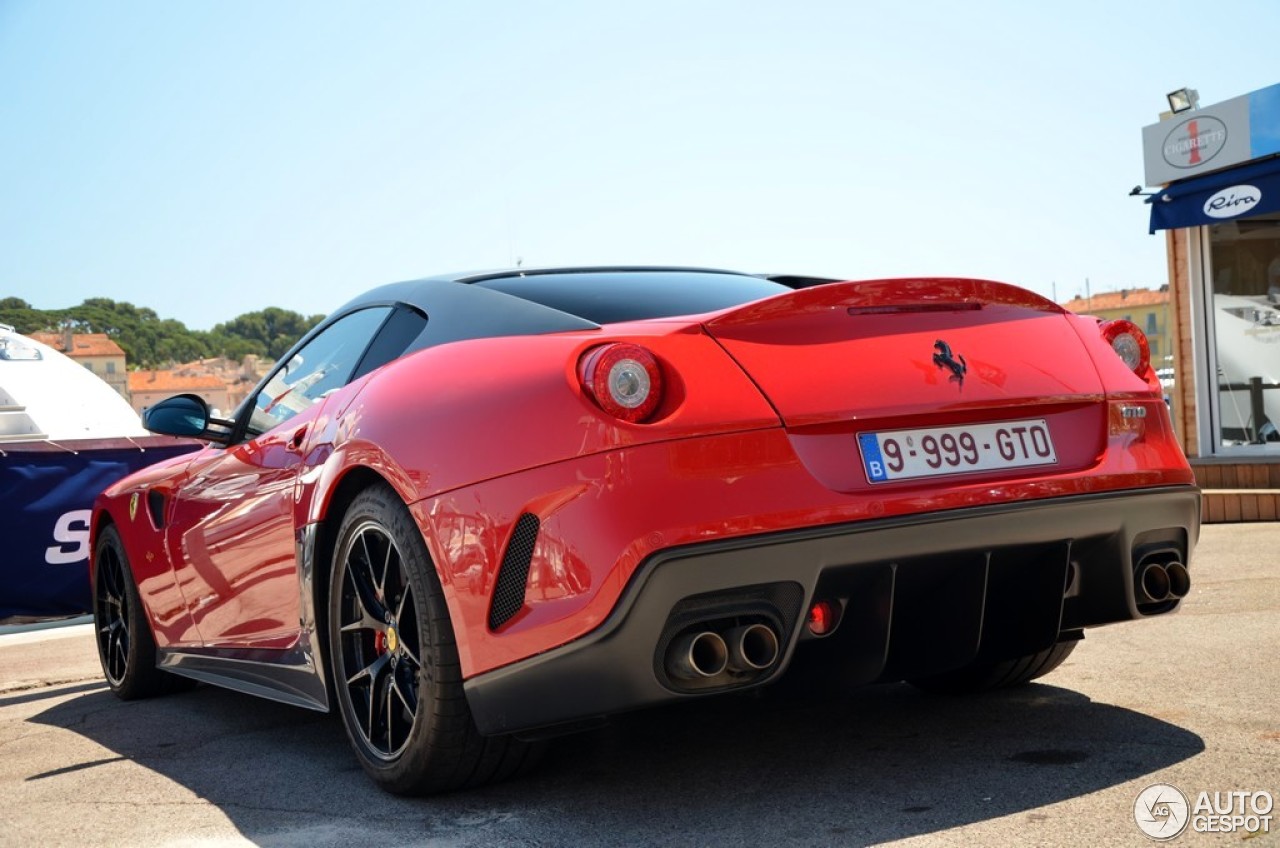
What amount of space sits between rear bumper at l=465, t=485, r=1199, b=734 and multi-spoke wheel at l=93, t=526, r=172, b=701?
2894mm

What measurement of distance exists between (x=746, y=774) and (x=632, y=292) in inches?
48.0

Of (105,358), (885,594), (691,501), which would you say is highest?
(105,358)

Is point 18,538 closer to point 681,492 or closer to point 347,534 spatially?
point 347,534

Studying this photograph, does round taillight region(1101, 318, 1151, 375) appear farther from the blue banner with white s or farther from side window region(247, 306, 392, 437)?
the blue banner with white s

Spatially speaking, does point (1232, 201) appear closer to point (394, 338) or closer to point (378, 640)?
point (394, 338)

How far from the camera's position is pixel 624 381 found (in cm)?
292

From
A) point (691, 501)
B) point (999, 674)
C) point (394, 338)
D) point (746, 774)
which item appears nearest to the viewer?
point (691, 501)

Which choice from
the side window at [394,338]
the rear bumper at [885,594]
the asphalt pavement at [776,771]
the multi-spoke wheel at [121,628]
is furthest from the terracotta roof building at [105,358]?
the rear bumper at [885,594]

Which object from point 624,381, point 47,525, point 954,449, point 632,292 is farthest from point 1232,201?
point 624,381

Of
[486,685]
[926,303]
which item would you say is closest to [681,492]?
[486,685]

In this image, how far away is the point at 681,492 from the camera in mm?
2826

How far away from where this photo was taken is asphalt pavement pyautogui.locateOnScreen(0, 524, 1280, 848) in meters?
2.93

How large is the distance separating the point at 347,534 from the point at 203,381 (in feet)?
441

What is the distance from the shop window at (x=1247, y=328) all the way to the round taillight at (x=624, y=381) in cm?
1177
